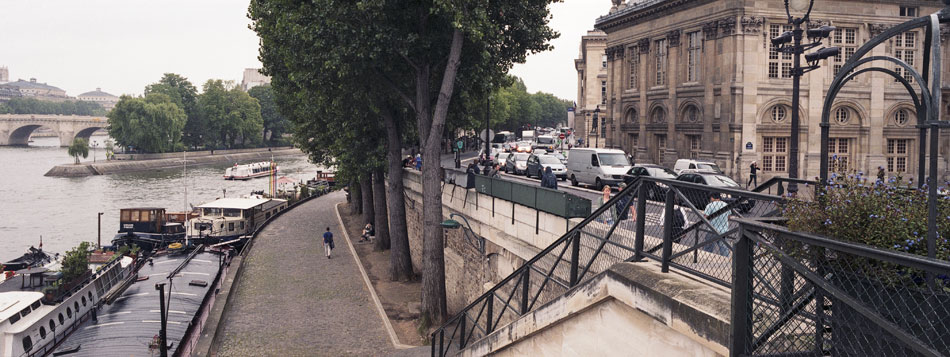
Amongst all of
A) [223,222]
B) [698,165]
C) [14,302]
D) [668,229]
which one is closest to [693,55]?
[698,165]

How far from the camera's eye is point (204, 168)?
97312 mm

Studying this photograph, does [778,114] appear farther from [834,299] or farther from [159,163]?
[159,163]

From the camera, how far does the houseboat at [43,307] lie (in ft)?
68.1

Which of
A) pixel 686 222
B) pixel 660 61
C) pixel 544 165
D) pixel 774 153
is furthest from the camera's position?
pixel 660 61

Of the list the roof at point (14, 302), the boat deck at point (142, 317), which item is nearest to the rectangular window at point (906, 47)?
the boat deck at point (142, 317)

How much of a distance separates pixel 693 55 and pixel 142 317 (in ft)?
111

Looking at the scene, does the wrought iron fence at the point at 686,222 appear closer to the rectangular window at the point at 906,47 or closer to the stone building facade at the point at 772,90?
the stone building facade at the point at 772,90

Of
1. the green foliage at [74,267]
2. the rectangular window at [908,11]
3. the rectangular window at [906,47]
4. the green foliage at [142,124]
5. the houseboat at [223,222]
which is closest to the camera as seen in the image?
the green foliage at [74,267]

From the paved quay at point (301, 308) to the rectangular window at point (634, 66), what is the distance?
25.0 meters

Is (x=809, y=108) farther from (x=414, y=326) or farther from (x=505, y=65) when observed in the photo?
(x=414, y=326)

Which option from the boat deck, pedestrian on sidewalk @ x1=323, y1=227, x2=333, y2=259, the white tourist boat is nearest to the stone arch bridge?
the white tourist boat

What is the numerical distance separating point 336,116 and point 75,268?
465 inches

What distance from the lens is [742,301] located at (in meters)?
4.93

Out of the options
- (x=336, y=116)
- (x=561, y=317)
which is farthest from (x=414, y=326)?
(x=561, y=317)
